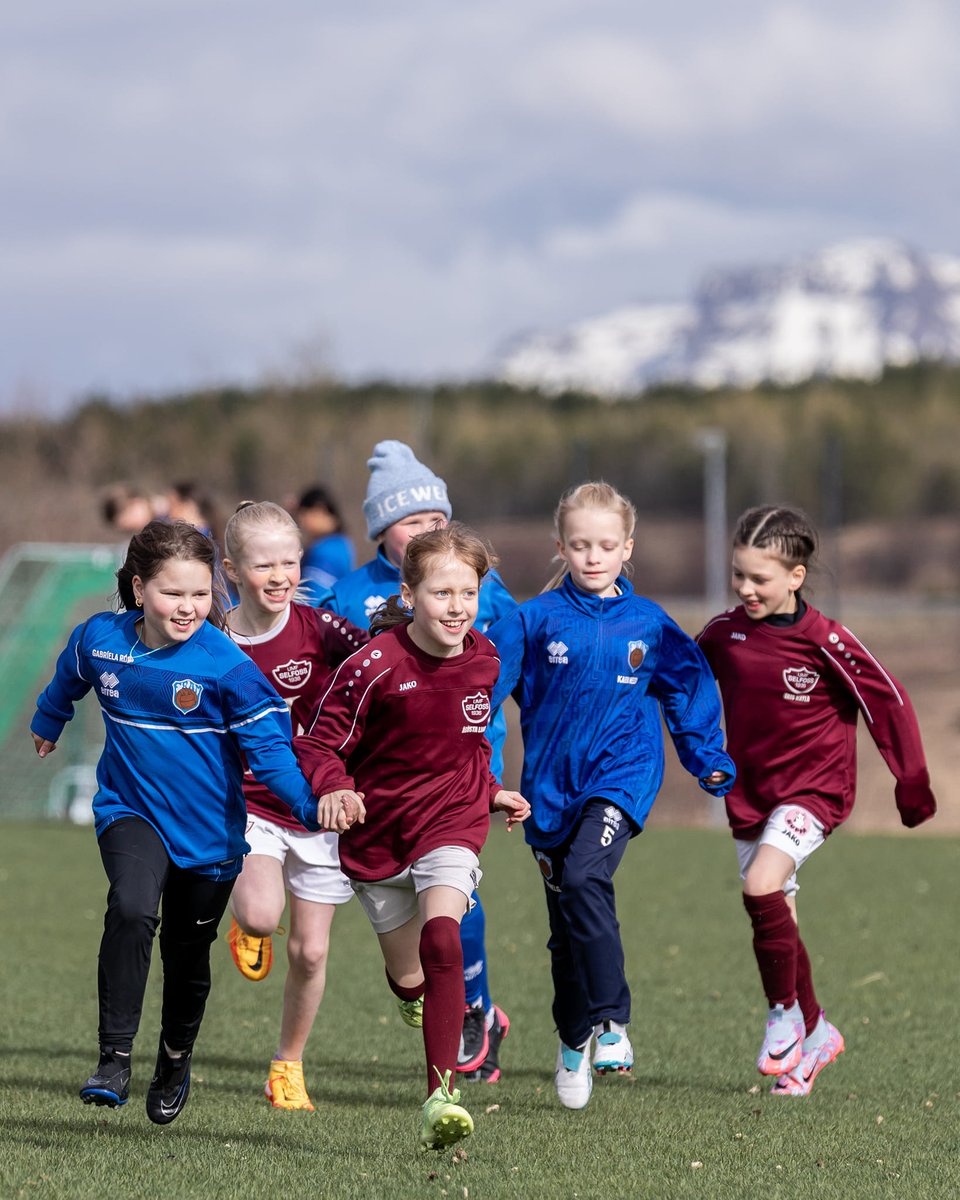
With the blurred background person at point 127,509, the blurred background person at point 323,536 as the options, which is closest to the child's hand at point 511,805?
the blurred background person at point 323,536

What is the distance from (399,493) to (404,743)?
156cm

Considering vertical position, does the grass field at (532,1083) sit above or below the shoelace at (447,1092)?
below

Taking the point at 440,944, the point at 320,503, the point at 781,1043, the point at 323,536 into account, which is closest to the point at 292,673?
the point at 440,944

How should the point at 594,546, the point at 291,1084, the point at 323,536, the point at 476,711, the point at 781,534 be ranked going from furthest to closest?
the point at 323,536 → the point at 781,534 → the point at 594,546 → the point at 291,1084 → the point at 476,711

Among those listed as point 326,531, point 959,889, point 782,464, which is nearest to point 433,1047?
point 326,531

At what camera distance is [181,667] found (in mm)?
4734

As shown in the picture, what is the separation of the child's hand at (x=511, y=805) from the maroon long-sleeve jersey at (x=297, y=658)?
753 mm

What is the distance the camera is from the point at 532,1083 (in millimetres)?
6039

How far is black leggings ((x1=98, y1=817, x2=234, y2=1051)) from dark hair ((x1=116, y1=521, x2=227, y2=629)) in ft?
2.25

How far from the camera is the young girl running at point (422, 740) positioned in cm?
488

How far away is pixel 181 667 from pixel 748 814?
2.21 meters

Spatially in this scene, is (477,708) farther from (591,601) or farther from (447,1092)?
(447,1092)

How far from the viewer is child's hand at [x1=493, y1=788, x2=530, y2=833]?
5.01m

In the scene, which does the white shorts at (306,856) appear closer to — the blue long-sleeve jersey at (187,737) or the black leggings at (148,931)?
the black leggings at (148,931)
